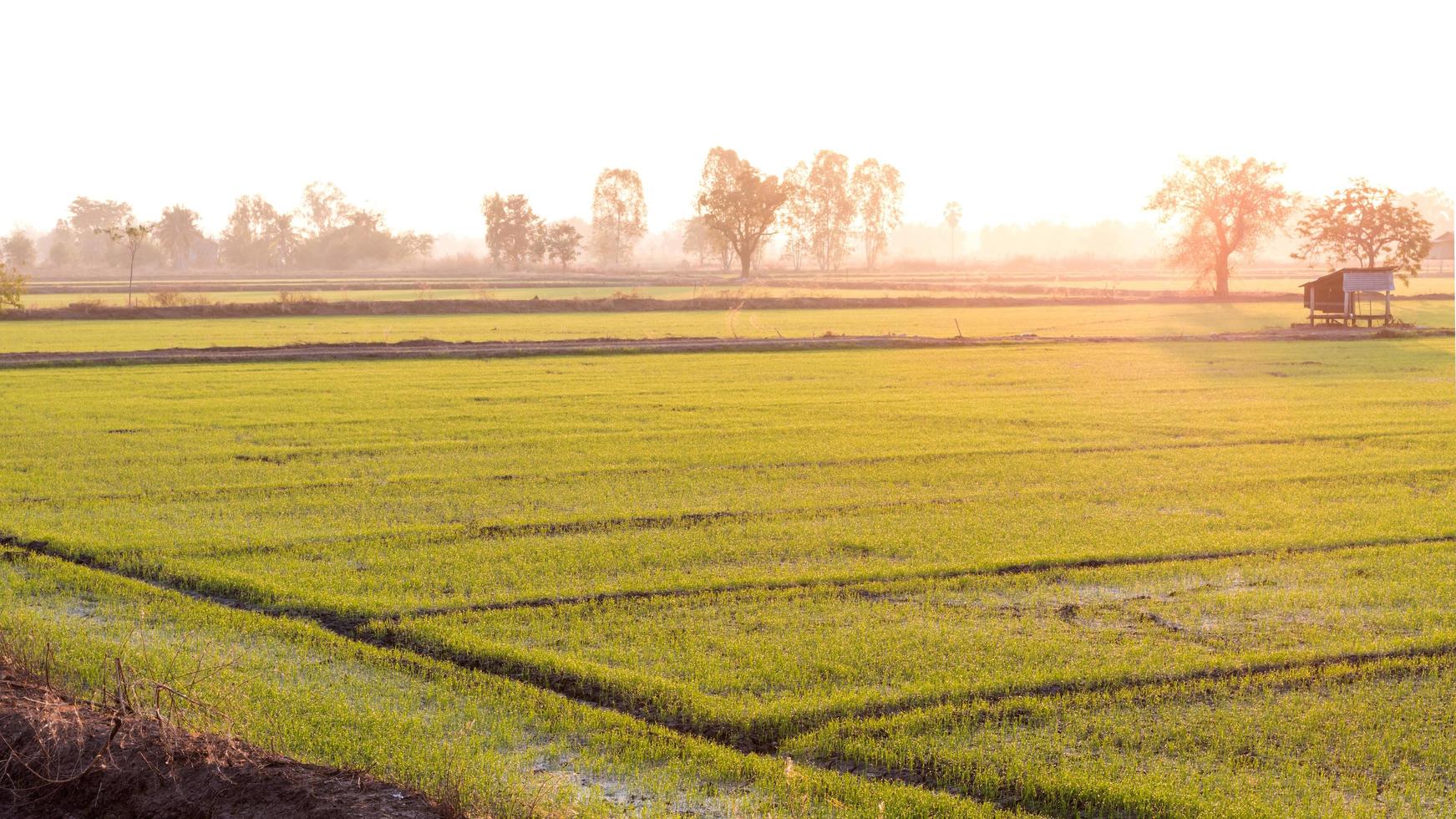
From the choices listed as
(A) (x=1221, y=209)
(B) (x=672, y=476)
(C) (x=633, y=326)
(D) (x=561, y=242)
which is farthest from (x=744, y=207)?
(B) (x=672, y=476)

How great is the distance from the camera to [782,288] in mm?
86938

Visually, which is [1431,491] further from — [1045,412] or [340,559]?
[340,559]

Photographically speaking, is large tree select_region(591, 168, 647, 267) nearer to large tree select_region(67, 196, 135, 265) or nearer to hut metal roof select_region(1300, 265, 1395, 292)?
large tree select_region(67, 196, 135, 265)

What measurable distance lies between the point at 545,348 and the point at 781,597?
2922cm

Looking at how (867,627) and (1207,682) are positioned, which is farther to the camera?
(867,627)

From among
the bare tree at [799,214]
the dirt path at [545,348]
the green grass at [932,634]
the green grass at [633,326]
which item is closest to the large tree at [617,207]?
the bare tree at [799,214]

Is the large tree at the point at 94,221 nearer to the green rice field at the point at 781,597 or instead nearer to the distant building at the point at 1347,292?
the distant building at the point at 1347,292

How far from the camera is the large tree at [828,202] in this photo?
153 metres

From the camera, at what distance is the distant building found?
52500mm

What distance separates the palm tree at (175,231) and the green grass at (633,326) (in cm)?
9852

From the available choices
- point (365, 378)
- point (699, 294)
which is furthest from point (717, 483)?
point (699, 294)

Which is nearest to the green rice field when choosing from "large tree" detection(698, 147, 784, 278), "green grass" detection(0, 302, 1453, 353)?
"green grass" detection(0, 302, 1453, 353)

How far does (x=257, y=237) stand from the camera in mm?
153375

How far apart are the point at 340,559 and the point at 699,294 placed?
224 ft
